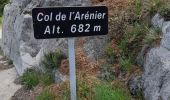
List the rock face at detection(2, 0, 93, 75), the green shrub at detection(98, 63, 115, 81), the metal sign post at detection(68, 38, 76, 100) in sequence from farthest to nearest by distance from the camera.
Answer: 1. the rock face at detection(2, 0, 93, 75)
2. the green shrub at detection(98, 63, 115, 81)
3. the metal sign post at detection(68, 38, 76, 100)

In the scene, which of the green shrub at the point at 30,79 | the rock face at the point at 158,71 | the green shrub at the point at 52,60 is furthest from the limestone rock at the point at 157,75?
the green shrub at the point at 30,79

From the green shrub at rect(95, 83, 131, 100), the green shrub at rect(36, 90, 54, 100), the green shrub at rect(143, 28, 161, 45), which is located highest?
the green shrub at rect(143, 28, 161, 45)

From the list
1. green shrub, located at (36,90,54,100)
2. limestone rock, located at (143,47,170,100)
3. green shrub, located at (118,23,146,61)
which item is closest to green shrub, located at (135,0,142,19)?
green shrub, located at (118,23,146,61)

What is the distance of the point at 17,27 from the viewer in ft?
32.5

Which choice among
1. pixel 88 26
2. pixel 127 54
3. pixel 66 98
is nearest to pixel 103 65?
pixel 127 54

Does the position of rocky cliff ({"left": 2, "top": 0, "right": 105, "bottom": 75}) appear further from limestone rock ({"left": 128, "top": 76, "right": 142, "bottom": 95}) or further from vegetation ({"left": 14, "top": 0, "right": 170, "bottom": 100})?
limestone rock ({"left": 128, "top": 76, "right": 142, "bottom": 95})

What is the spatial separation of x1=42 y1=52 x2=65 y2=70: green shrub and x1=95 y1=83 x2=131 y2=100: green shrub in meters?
1.52

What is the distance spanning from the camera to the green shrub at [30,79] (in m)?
7.50

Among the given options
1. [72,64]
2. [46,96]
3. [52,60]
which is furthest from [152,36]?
[52,60]

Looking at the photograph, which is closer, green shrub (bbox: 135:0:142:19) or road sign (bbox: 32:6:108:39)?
road sign (bbox: 32:6:108:39)

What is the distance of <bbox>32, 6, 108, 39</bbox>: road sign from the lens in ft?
16.8

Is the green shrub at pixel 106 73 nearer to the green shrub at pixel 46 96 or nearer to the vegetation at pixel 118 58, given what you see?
the vegetation at pixel 118 58

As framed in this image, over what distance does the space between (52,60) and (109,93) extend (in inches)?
76.5

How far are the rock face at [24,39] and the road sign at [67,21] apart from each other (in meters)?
2.03
